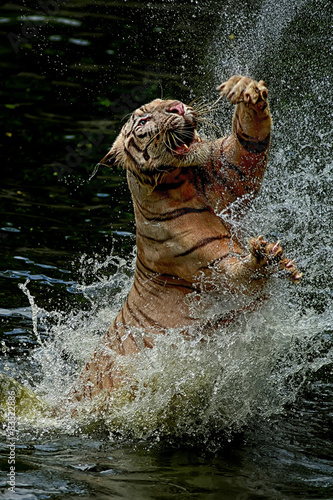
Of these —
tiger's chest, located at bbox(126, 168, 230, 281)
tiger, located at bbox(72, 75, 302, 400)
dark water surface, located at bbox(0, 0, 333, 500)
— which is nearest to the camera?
dark water surface, located at bbox(0, 0, 333, 500)

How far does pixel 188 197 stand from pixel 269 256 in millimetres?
880

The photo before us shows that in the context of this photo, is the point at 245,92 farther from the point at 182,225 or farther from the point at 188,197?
the point at 182,225

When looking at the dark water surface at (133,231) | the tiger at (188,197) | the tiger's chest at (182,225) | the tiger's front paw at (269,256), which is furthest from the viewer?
the tiger's chest at (182,225)

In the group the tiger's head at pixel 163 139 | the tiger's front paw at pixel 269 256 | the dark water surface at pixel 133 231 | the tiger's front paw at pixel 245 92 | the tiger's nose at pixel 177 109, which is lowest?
the dark water surface at pixel 133 231

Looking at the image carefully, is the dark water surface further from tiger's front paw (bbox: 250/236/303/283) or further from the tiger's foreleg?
tiger's front paw (bbox: 250/236/303/283)

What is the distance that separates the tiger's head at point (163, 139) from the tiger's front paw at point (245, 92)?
33 cm

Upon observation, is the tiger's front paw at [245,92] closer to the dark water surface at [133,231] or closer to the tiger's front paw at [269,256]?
the dark water surface at [133,231]

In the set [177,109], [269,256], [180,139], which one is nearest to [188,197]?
[180,139]

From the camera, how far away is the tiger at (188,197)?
14.0 ft

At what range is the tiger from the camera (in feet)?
14.0

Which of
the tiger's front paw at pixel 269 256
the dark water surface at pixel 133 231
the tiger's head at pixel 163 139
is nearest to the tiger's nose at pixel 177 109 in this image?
the tiger's head at pixel 163 139

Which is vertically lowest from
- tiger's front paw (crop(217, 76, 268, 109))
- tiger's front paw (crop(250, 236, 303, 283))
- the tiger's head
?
tiger's front paw (crop(250, 236, 303, 283))

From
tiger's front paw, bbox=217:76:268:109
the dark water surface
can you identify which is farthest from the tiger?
the dark water surface

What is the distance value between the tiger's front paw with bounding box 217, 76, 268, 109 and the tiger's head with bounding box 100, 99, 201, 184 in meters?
0.33
